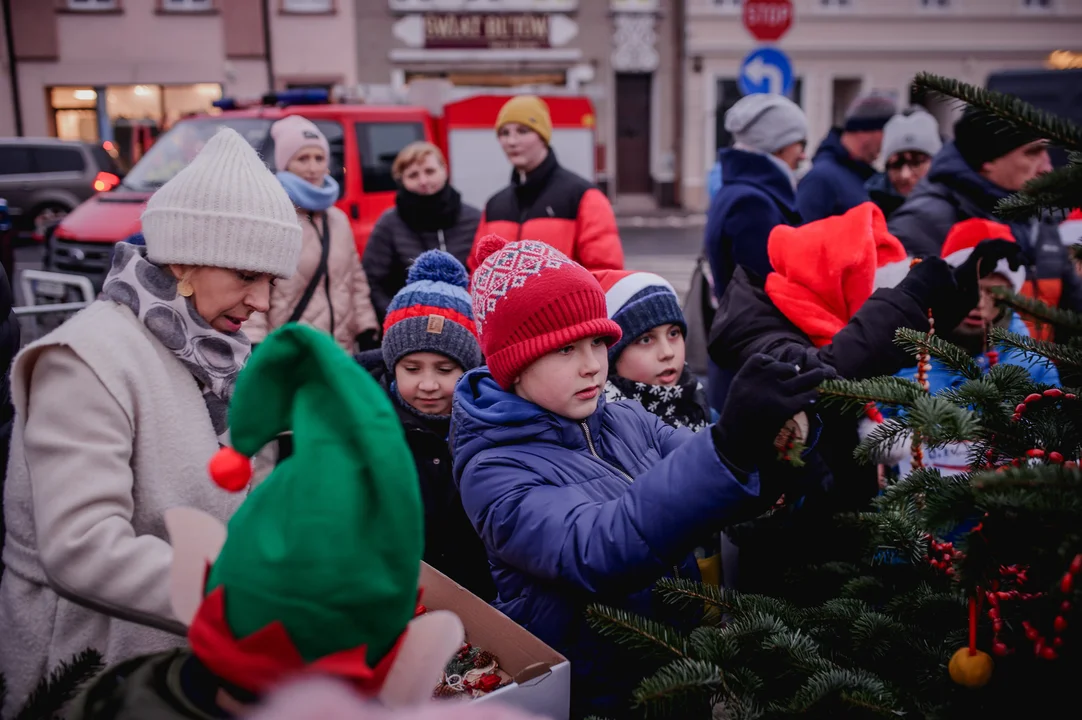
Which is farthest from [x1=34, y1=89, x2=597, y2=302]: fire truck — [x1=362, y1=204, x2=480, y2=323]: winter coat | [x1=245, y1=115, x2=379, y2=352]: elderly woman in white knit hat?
[x1=245, y1=115, x2=379, y2=352]: elderly woman in white knit hat

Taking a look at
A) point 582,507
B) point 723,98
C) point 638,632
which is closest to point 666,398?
point 582,507

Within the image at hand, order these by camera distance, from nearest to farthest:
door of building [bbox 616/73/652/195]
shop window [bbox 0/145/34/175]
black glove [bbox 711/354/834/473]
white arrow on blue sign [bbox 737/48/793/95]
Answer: black glove [bbox 711/354/834/473] < white arrow on blue sign [bbox 737/48/793/95] < shop window [bbox 0/145/34/175] < door of building [bbox 616/73/652/195]

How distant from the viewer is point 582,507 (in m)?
1.75

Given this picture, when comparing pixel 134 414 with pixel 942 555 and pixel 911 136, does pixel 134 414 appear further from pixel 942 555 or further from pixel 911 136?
pixel 911 136

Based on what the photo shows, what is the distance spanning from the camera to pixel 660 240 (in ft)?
58.3

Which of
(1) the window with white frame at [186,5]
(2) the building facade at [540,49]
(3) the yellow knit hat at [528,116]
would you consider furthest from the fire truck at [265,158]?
(1) the window with white frame at [186,5]

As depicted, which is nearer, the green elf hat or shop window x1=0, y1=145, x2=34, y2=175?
the green elf hat

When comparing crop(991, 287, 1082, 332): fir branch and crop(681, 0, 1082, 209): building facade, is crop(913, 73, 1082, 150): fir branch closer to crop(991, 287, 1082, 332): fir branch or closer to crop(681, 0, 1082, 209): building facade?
crop(991, 287, 1082, 332): fir branch

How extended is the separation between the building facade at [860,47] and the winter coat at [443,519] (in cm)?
2156

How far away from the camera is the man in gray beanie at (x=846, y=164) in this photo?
501cm

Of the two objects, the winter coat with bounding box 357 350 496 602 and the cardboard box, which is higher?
the cardboard box

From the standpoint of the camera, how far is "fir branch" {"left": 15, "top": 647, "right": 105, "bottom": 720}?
128cm

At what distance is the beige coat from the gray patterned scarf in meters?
2.52

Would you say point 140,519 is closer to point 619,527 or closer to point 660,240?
point 619,527
